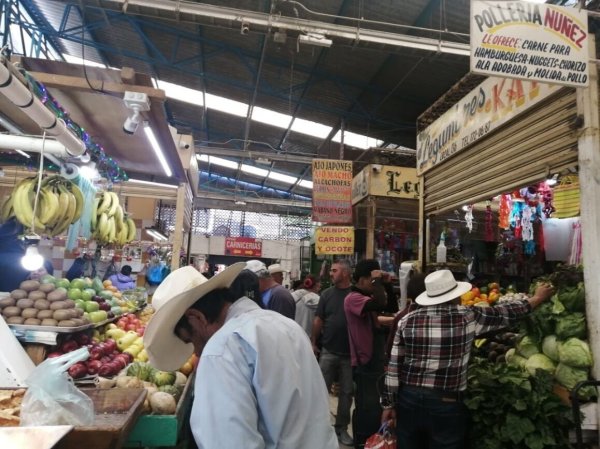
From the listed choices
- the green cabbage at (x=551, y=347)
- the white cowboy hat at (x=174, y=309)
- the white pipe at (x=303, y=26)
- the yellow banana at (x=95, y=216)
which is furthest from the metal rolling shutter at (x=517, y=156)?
the yellow banana at (x=95, y=216)

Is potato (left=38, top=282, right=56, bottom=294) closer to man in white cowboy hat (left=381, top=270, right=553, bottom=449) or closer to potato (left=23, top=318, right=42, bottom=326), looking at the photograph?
potato (left=23, top=318, right=42, bottom=326)

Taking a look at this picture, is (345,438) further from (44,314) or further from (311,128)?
(311,128)

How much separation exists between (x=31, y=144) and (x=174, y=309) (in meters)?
2.98

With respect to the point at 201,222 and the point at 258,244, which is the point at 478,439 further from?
the point at 201,222

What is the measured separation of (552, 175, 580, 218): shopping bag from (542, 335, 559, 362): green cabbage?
95 cm

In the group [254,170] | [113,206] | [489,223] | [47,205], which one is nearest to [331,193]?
[489,223]

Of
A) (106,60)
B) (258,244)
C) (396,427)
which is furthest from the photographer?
(258,244)

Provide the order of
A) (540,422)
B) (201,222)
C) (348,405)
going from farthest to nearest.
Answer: (201,222) < (348,405) < (540,422)

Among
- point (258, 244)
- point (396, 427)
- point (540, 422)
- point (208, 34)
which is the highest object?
point (208, 34)

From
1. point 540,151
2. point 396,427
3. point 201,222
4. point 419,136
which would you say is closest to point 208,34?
point 419,136

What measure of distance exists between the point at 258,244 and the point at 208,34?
35.7 ft

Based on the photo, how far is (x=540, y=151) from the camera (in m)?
3.12

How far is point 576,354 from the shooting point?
2.65 meters

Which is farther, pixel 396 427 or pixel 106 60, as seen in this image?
pixel 106 60
